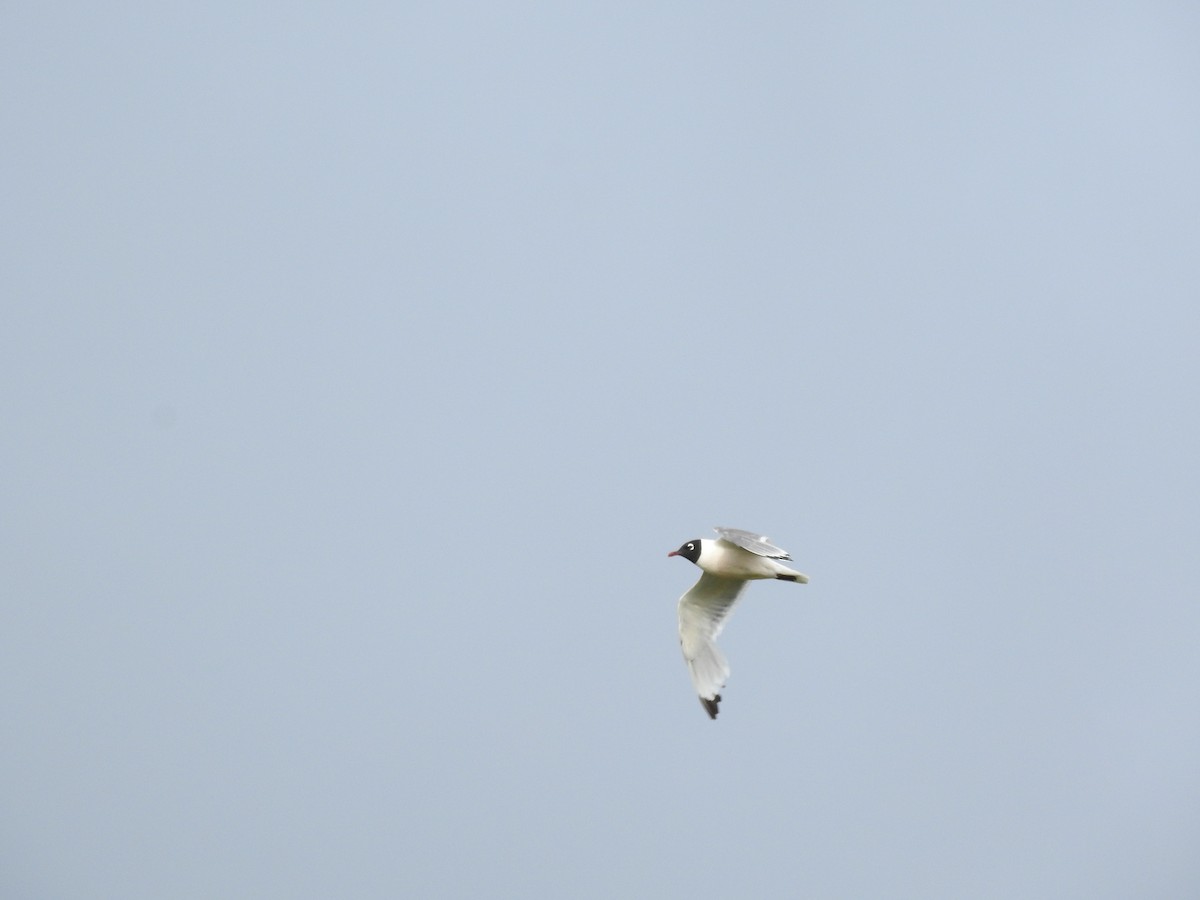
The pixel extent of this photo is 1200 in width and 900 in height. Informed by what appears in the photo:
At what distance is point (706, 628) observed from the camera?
A: 19.2 meters

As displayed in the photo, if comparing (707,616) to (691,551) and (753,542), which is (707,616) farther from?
(753,542)

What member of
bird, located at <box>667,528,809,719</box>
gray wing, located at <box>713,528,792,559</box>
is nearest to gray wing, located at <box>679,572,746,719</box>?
bird, located at <box>667,528,809,719</box>

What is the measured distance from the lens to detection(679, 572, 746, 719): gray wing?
1922 centimetres

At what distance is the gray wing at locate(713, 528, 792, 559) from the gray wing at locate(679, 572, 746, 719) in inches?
65.4

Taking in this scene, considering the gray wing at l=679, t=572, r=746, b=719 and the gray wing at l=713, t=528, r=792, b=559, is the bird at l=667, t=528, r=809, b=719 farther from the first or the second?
the gray wing at l=713, t=528, r=792, b=559

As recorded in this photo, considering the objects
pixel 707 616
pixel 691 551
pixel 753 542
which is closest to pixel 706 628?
pixel 707 616

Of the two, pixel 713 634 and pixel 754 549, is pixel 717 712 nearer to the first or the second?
pixel 713 634

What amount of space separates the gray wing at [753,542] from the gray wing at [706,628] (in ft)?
→ 5.45

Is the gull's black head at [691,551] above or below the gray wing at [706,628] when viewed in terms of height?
above

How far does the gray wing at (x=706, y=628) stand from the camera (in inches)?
757

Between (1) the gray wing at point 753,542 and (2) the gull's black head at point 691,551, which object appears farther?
(2) the gull's black head at point 691,551

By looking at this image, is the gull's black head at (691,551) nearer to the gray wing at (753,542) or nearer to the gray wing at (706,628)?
the gray wing at (706,628)

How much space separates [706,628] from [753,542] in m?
2.67

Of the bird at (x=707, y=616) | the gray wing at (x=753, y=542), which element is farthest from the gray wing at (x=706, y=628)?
the gray wing at (x=753, y=542)
